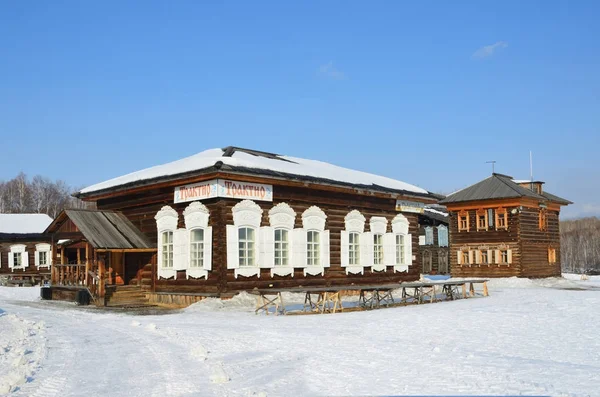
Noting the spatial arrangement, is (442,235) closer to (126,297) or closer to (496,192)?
(496,192)

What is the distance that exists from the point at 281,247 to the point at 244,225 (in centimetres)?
205

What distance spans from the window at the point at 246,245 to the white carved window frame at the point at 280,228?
0.46m

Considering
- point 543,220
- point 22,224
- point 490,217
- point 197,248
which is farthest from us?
point 22,224

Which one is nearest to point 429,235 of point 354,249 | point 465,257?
point 465,257

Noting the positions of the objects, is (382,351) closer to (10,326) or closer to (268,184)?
(10,326)

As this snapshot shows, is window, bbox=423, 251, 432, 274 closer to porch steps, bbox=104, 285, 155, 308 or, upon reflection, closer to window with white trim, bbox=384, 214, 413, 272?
window with white trim, bbox=384, 214, 413, 272

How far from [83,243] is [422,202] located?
14943 mm

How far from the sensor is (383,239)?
2736cm

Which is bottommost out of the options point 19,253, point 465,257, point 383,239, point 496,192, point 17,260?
point 465,257

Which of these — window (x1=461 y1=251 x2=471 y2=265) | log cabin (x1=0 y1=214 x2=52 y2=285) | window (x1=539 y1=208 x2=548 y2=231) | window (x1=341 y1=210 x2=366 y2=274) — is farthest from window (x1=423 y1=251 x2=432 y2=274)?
log cabin (x1=0 y1=214 x2=52 y2=285)

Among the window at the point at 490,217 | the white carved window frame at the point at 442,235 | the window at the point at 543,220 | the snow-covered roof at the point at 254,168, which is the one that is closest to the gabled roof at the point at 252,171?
the snow-covered roof at the point at 254,168

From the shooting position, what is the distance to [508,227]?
1555 inches

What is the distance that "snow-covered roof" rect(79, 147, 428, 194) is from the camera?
21.4 m

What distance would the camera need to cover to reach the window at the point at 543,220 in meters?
41.7
